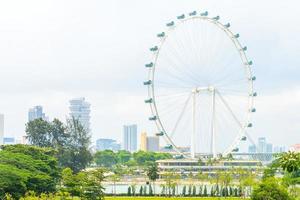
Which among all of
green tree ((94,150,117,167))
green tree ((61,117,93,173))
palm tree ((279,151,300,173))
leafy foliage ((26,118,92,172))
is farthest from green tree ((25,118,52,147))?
palm tree ((279,151,300,173))

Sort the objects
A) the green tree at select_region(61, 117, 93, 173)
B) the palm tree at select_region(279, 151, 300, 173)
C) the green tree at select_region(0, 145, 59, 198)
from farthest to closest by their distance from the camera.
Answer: the green tree at select_region(61, 117, 93, 173) < the green tree at select_region(0, 145, 59, 198) < the palm tree at select_region(279, 151, 300, 173)

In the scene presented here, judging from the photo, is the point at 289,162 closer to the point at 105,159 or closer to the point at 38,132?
Answer: the point at 38,132

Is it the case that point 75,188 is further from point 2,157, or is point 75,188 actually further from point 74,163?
point 74,163

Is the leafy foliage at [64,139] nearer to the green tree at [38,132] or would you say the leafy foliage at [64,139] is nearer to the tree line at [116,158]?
the green tree at [38,132]

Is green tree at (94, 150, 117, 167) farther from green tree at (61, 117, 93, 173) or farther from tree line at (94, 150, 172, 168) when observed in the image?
green tree at (61, 117, 93, 173)

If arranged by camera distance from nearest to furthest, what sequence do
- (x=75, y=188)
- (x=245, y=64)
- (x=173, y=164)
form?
(x=75, y=188) → (x=245, y=64) → (x=173, y=164)

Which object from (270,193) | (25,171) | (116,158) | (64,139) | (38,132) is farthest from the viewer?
(116,158)

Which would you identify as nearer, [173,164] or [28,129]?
[28,129]

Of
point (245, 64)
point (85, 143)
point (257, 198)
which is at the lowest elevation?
Result: point (257, 198)

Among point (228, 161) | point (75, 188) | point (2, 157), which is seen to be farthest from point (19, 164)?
point (228, 161)

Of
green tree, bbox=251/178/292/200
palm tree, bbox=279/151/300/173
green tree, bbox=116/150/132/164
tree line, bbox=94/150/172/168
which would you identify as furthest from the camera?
green tree, bbox=116/150/132/164

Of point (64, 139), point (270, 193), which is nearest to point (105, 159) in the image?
point (64, 139)

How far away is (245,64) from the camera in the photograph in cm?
8912

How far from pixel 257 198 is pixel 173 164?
78311 millimetres
